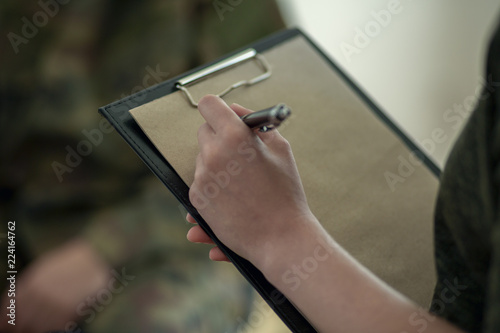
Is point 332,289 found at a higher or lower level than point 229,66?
lower

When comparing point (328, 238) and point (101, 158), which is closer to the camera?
point (328, 238)

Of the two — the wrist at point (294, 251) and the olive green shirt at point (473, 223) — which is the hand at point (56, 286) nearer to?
the wrist at point (294, 251)

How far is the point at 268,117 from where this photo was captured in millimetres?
347

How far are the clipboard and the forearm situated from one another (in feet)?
0.15

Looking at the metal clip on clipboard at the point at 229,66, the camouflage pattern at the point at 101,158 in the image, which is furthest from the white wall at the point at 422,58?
the metal clip on clipboard at the point at 229,66

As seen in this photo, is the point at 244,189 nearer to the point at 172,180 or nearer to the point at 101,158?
the point at 172,180

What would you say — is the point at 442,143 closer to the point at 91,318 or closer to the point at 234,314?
the point at 234,314

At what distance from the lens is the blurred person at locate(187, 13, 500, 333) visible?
318mm

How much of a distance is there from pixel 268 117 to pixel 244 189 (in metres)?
0.07

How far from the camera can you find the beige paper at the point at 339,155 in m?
0.45

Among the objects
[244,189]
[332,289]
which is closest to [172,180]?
[244,189]

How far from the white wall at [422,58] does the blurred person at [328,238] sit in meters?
0.99

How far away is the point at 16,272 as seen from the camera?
664mm

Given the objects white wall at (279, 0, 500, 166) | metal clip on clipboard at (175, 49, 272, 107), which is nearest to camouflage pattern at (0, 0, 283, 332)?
metal clip on clipboard at (175, 49, 272, 107)
